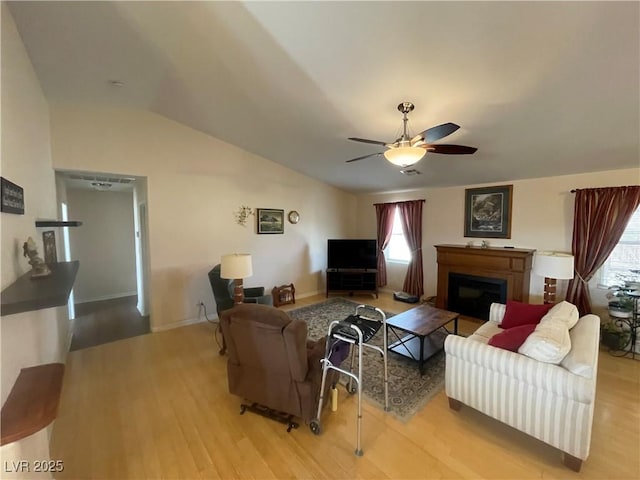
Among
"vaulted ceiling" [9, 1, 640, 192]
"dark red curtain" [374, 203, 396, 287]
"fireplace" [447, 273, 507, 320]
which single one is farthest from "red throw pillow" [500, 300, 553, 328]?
"dark red curtain" [374, 203, 396, 287]

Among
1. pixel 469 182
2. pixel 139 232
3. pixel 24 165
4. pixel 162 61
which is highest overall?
pixel 162 61

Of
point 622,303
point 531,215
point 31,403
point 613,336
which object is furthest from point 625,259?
point 31,403

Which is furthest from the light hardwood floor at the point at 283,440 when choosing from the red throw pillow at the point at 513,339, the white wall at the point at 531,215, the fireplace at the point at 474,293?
the white wall at the point at 531,215

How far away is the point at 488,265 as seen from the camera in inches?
166

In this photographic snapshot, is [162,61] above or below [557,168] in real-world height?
above

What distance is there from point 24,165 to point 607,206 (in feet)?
19.4

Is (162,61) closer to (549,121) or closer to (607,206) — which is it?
(549,121)

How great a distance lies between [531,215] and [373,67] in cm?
357

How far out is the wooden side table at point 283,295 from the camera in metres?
5.17

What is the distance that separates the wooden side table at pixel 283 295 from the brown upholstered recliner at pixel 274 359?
2889 mm

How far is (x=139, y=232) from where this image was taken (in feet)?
14.7

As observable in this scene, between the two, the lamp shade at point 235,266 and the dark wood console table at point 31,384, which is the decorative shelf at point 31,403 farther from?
the lamp shade at point 235,266

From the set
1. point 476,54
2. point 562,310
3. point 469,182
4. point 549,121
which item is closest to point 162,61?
point 476,54

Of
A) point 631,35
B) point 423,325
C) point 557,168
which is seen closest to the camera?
point 631,35
